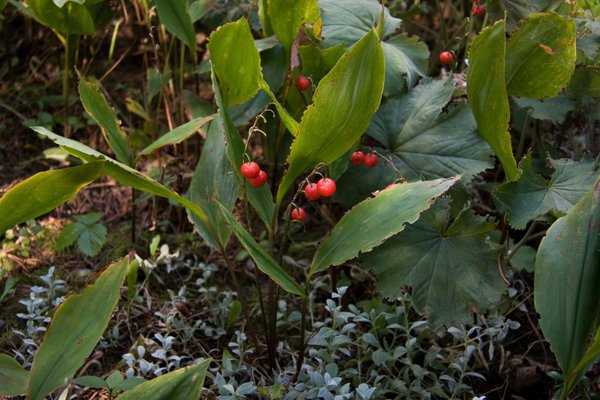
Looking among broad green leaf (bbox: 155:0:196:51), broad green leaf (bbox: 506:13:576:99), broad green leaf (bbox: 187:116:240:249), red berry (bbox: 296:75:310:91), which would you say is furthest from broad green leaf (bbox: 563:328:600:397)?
broad green leaf (bbox: 155:0:196:51)

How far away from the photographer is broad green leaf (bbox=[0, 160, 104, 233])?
1.35m

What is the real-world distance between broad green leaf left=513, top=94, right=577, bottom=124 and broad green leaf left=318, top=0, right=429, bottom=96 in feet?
0.93

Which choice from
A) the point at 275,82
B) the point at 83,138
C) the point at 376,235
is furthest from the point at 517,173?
the point at 83,138

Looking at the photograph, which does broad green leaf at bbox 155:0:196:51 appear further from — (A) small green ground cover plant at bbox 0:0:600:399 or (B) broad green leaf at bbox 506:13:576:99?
(B) broad green leaf at bbox 506:13:576:99

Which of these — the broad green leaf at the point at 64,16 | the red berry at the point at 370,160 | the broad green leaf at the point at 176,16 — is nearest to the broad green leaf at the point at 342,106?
the red berry at the point at 370,160

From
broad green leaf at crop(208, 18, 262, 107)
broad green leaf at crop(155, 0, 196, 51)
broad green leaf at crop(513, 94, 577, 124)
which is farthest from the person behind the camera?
broad green leaf at crop(155, 0, 196, 51)

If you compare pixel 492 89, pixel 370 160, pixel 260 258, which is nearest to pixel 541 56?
pixel 492 89

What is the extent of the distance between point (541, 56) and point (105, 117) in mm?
1060

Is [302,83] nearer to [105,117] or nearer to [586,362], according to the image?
[105,117]

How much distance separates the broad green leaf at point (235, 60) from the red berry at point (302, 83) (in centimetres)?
14

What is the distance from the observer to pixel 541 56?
5.19 ft

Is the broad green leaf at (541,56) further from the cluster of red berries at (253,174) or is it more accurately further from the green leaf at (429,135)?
the cluster of red berries at (253,174)

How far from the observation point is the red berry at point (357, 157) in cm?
162

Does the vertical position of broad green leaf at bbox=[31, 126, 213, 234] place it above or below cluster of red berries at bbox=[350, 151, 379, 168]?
above
